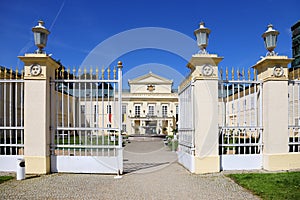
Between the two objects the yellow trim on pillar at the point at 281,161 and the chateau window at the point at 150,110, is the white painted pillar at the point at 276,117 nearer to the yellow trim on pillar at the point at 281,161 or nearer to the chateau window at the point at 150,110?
the yellow trim on pillar at the point at 281,161

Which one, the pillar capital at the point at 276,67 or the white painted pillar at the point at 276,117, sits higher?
the pillar capital at the point at 276,67

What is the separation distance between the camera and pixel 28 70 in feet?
23.7

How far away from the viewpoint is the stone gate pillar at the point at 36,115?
709cm

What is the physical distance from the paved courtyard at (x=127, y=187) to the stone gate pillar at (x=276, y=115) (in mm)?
1528

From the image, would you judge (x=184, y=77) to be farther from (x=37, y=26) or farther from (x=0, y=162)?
(x=0, y=162)

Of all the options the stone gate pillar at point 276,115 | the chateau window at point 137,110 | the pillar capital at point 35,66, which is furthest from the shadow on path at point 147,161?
the chateau window at point 137,110

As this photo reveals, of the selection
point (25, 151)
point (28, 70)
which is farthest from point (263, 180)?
point (28, 70)

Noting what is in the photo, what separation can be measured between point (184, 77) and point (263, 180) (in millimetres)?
3897

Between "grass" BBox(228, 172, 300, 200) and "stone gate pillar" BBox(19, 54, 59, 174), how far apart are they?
182 inches

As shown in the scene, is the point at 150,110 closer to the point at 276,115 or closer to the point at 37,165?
the point at 276,115

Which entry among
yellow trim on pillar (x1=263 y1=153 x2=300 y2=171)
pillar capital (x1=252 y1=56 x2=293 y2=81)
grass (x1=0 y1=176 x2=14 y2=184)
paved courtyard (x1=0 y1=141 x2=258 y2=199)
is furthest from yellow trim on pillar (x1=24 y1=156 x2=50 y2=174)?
pillar capital (x1=252 y1=56 x2=293 y2=81)

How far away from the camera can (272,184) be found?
573 cm

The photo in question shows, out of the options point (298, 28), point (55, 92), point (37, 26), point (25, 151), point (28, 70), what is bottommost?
point (25, 151)

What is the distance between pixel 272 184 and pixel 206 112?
2.30m
